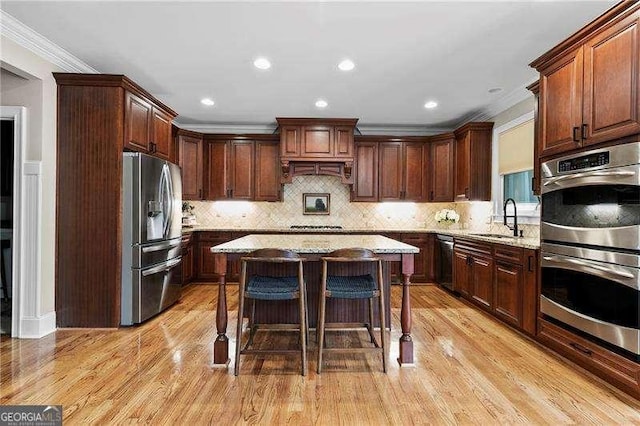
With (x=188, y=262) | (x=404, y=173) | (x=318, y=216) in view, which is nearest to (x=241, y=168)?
(x=318, y=216)

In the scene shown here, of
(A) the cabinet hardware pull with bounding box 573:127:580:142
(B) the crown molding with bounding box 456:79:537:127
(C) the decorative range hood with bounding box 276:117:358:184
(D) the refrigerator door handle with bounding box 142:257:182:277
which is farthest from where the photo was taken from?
(C) the decorative range hood with bounding box 276:117:358:184

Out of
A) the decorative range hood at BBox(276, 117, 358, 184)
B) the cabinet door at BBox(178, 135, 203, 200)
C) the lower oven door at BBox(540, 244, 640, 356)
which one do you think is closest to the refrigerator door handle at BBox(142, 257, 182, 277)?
the cabinet door at BBox(178, 135, 203, 200)

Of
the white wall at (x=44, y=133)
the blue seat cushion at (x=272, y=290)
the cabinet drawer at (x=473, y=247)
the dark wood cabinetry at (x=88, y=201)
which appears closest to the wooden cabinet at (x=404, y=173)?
the cabinet drawer at (x=473, y=247)

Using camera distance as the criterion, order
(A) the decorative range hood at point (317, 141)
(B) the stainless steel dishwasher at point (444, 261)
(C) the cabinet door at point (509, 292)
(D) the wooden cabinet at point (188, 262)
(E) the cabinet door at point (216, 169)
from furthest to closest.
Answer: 1. (E) the cabinet door at point (216, 169)
2. (A) the decorative range hood at point (317, 141)
3. (D) the wooden cabinet at point (188, 262)
4. (B) the stainless steel dishwasher at point (444, 261)
5. (C) the cabinet door at point (509, 292)

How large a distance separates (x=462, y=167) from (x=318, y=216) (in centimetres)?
248

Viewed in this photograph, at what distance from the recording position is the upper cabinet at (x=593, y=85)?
2.21 meters

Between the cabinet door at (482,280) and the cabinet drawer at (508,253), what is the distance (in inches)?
7.0

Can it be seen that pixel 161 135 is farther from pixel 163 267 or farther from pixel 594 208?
pixel 594 208

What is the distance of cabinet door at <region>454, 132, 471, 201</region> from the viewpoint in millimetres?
5328

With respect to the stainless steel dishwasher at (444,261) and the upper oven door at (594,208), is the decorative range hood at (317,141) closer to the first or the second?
the stainless steel dishwasher at (444,261)

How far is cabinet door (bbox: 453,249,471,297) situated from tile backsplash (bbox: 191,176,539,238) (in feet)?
5.15

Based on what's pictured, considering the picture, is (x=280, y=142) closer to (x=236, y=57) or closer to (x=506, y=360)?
(x=236, y=57)

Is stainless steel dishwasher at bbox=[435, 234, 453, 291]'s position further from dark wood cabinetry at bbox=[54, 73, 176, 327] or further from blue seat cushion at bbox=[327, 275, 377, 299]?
dark wood cabinetry at bbox=[54, 73, 176, 327]

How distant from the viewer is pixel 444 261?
210 inches
